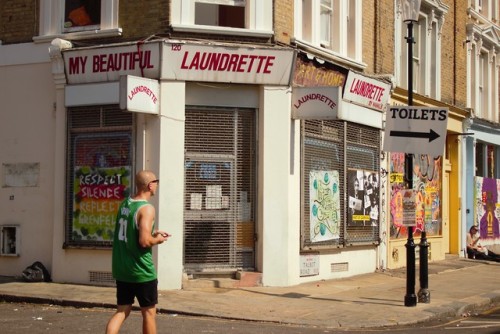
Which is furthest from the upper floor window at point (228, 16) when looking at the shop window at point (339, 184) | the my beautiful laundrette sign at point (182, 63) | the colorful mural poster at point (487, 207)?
the colorful mural poster at point (487, 207)

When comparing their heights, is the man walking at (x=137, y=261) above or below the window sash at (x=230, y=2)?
below

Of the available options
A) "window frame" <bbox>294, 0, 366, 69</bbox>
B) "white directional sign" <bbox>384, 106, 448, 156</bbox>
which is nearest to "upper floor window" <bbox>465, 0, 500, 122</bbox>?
"window frame" <bbox>294, 0, 366, 69</bbox>

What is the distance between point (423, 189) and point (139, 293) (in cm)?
1607

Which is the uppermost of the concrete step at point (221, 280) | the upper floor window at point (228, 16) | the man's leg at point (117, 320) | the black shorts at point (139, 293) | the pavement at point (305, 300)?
the upper floor window at point (228, 16)

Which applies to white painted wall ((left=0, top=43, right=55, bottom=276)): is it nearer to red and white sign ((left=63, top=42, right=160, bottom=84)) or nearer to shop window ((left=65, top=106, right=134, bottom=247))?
shop window ((left=65, top=106, right=134, bottom=247))

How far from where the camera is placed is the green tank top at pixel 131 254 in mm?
8594

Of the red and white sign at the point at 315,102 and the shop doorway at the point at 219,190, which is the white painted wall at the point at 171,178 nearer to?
the shop doorway at the point at 219,190

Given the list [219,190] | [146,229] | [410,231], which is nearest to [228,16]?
[219,190]

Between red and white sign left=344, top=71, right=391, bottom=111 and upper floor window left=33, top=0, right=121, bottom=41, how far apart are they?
5394 millimetres

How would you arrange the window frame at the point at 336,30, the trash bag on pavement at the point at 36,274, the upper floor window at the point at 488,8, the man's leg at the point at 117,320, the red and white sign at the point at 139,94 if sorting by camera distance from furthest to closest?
the upper floor window at the point at 488,8 < the window frame at the point at 336,30 < the trash bag on pavement at the point at 36,274 < the red and white sign at the point at 139,94 < the man's leg at the point at 117,320

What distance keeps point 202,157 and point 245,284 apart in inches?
96.2

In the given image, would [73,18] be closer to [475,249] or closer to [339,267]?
[339,267]

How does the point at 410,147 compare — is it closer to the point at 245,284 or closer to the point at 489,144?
the point at 245,284

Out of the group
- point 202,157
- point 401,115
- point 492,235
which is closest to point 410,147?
point 401,115
